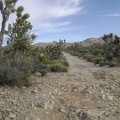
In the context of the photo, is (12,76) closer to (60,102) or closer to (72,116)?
(60,102)

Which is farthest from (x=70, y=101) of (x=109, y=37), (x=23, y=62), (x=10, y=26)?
(x=109, y=37)

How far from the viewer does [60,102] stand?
31.0ft

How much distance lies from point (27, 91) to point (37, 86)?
0.92 metres

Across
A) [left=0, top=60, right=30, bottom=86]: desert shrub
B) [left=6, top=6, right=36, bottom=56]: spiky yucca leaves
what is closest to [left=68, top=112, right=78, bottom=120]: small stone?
[left=0, top=60, right=30, bottom=86]: desert shrub

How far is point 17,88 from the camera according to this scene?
33.7 ft

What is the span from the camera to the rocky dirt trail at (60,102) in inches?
327

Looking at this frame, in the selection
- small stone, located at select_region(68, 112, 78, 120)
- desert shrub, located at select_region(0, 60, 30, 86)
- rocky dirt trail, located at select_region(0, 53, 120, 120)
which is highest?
desert shrub, located at select_region(0, 60, 30, 86)

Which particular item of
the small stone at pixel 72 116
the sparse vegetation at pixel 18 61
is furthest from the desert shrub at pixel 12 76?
the small stone at pixel 72 116

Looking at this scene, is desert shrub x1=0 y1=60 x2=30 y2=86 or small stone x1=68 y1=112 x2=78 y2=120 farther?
desert shrub x1=0 y1=60 x2=30 y2=86

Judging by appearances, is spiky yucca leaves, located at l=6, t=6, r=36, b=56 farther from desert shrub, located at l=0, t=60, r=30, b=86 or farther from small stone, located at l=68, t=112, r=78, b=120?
small stone, located at l=68, t=112, r=78, b=120

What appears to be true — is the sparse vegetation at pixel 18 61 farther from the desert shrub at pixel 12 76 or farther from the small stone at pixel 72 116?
the small stone at pixel 72 116

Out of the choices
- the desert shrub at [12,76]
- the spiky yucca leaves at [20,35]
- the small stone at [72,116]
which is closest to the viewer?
the small stone at [72,116]

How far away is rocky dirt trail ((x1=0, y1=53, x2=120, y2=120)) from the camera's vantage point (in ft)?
27.2

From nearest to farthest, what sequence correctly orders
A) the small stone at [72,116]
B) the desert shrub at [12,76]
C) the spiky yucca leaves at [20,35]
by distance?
the small stone at [72,116]
the desert shrub at [12,76]
the spiky yucca leaves at [20,35]
